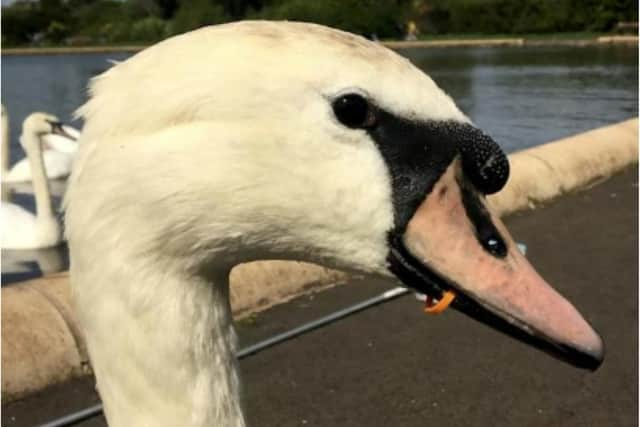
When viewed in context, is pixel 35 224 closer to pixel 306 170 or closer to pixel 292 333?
pixel 292 333

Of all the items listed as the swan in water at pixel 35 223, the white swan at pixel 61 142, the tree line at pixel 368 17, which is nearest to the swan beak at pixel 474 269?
the swan in water at pixel 35 223

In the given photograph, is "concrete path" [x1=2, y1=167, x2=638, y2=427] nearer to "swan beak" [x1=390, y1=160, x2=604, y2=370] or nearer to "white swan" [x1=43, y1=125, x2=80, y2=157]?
"swan beak" [x1=390, y1=160, x2=604, y2=370]

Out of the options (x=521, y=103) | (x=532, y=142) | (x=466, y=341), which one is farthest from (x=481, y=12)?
(x=466, y=341)

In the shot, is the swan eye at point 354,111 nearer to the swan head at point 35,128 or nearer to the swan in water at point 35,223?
the swan in water at point 35,223

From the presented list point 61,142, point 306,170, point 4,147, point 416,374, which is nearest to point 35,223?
point 4,147

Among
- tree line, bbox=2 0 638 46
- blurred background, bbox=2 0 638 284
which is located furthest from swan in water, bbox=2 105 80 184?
tree line, bbox=2 0 638 46

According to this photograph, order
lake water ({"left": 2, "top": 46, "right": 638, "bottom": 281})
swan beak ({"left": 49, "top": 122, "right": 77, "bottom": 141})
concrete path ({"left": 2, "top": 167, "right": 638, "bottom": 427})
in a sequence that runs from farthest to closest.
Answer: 1. lake water ({"left": 2, "top": 46, "right": 638, "bottom": 281})
2. swan beak ({"left": 49, "top": 122, "right": 77, "bottom": 141})
3. concrete path ({"left": 2, "top": 167, "right": 638, "bottom": 427})

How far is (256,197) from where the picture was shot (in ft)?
5.62

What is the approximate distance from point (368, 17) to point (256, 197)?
66304 millimetres

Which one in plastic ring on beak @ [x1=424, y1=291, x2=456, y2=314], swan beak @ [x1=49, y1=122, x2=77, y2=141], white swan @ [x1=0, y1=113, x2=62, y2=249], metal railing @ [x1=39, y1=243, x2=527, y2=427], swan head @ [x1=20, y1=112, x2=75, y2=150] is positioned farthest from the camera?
swan beak @ [x1=49, y1=122, x2=77, y2=141]

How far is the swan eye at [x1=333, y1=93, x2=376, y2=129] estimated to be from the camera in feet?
5.31

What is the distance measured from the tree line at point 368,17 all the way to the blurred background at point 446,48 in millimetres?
88

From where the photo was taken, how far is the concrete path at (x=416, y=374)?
13.4ft

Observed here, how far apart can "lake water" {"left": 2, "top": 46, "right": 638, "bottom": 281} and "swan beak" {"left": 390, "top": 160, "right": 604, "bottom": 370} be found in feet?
19.8
